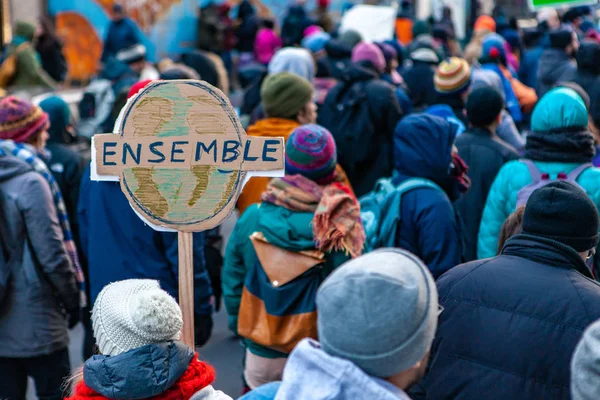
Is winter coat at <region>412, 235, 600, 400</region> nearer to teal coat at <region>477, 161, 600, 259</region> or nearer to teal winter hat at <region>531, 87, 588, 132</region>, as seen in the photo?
teal coat at <region>477, 161, 600, 259</region>

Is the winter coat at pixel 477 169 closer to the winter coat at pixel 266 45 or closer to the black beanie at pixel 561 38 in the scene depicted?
the black beanie at pixel 561 38

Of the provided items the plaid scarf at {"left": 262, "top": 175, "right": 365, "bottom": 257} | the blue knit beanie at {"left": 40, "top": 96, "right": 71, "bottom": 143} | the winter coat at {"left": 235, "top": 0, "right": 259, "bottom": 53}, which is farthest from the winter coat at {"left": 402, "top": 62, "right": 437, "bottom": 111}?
the winter coat at {"left": 235, "top": 0, "right": 259, "bottom": 53}

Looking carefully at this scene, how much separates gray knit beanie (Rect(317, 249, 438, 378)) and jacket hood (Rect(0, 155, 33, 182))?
2771mm

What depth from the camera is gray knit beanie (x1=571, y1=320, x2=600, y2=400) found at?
1903 mm

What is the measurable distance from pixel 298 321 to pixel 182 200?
3.61 feet

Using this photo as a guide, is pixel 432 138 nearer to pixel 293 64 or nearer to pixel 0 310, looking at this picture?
pixel 0 310

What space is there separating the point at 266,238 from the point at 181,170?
973mm

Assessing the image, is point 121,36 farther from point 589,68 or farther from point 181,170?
point 181,170

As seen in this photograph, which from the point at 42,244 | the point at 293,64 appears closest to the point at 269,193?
the point at 42,244

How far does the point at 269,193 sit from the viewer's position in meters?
3.98

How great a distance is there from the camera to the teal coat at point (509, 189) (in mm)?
4168

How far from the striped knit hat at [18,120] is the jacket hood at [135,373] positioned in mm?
2803

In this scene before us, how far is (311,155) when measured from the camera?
3936 mm

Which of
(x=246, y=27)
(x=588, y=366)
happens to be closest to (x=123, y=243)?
(x=588, y=366)
